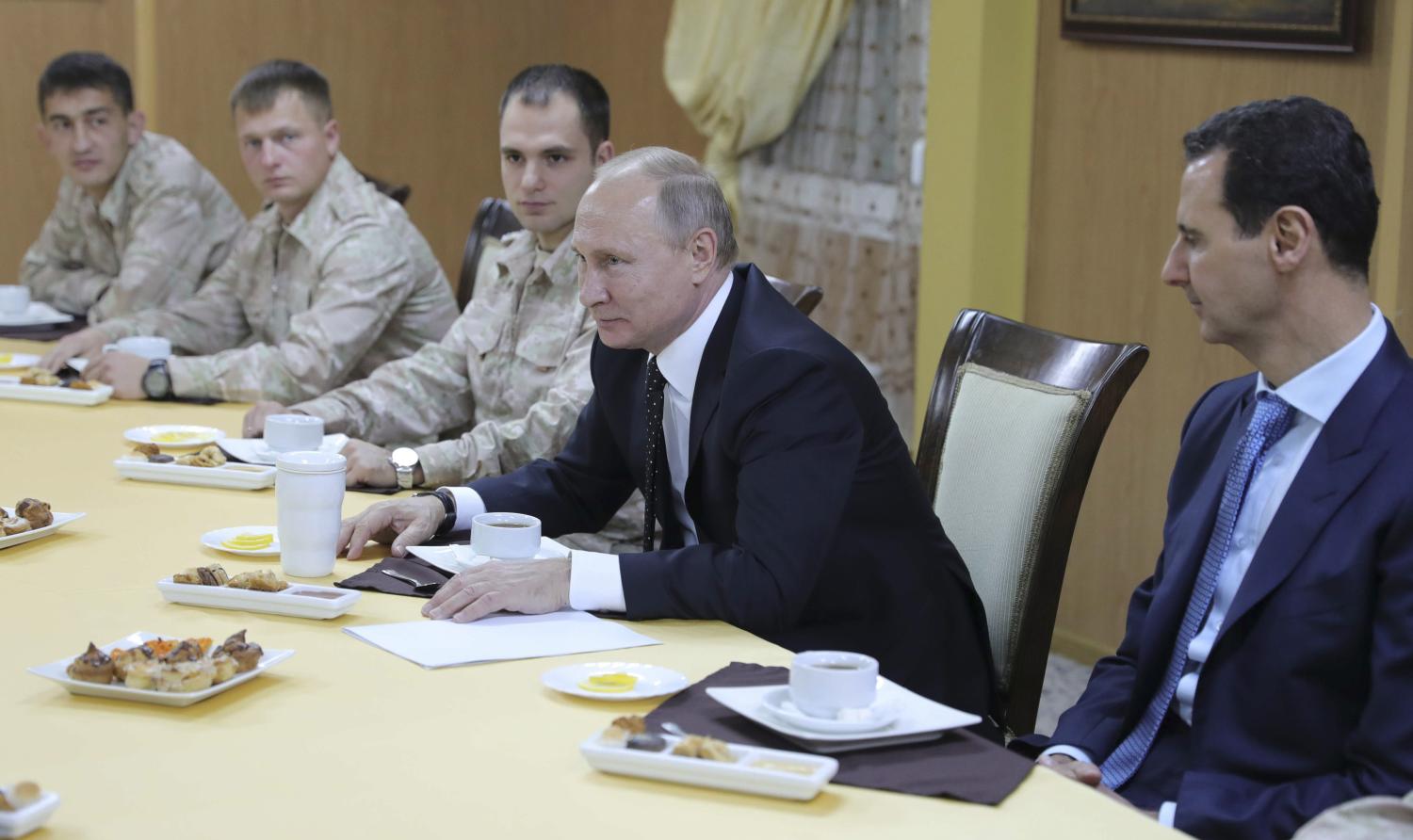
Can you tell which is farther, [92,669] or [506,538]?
[506,538]

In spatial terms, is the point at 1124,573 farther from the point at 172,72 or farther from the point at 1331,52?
the point at 172,72

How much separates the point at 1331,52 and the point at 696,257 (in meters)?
1.89

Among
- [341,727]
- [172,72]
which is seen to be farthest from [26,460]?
[172,72]

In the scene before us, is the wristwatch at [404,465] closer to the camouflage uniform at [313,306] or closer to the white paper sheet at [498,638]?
the white paper sheet at [498,638]

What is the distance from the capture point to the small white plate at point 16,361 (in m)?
3.47

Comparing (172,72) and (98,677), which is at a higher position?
(172,72)

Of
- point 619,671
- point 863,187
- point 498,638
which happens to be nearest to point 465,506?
point 498,638

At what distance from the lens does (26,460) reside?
8.80ft

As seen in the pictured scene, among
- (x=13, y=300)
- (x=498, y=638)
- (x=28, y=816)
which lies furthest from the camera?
(x=13, y=300)

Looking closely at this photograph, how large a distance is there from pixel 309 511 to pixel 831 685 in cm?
85

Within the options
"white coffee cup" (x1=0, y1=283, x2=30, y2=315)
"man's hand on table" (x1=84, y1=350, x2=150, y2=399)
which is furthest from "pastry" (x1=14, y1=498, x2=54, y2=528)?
"white coffee cup" (x1=0, y1=283, x2=30, y2=315)

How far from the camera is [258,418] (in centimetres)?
291

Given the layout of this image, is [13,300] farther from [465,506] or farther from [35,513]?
[465,506]

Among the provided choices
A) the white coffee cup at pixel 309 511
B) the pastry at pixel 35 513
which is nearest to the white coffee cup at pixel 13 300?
the pastry at pixel 35 513
